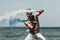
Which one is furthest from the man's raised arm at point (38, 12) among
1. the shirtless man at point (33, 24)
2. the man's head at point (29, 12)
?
the man's head at point (29, 12)

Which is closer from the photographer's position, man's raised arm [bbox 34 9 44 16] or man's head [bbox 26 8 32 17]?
man's head [bbox 26 8 32 17]

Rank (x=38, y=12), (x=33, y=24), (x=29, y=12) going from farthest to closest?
1. (x=38, y=12)
2. (x=33, y=24)
3. (x=29, y=12)

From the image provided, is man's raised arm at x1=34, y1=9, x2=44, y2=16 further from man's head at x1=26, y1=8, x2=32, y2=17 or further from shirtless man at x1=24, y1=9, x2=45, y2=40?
man's head at x1=26, y1=8, x2=32, y2=17

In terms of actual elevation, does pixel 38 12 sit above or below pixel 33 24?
above

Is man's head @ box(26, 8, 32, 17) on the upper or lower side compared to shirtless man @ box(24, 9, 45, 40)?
upper

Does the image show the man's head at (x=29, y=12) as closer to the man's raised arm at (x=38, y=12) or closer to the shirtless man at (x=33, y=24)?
the shirtless man at (x=33, y=24)

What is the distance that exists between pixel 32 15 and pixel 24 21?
30cm

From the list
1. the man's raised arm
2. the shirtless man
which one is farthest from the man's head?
the man's raised arm

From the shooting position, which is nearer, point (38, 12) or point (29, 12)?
point (29, 12)

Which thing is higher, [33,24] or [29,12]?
[29,12]

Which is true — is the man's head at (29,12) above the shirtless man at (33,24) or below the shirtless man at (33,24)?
above

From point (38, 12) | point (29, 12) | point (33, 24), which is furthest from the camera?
point (38, 12)

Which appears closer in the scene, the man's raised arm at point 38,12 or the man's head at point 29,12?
the man's head at point 29,12

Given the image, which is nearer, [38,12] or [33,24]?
[33,24]
